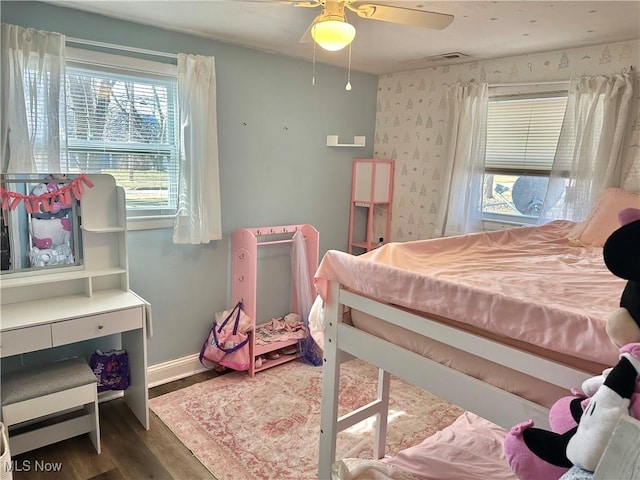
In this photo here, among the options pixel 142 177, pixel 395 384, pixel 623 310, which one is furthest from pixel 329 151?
pixel 623 310

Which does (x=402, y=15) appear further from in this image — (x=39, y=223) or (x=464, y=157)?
(x=39, y=223)

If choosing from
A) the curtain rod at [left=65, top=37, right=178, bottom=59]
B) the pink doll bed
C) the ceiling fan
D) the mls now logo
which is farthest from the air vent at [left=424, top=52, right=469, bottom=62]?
the mls now logo

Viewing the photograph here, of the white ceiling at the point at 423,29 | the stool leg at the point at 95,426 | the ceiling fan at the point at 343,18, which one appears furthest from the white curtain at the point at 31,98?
the ceiling fan at the point at 343,18

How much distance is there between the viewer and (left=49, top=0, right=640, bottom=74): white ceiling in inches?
88.9

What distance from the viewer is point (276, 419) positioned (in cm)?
271

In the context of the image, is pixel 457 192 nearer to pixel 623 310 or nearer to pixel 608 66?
pixel 608 66

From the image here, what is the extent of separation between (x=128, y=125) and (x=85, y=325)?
128cm

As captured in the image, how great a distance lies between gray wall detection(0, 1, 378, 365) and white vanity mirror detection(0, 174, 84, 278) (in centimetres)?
38

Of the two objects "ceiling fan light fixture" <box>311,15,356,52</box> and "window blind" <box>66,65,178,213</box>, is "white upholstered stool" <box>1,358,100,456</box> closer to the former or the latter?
"window blind" <box>66,65,178,213</box>

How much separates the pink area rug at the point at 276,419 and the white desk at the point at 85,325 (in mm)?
290

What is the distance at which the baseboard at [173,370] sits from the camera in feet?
10.1

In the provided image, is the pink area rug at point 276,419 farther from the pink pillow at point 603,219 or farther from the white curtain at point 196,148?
the pink pillow at point 603,219

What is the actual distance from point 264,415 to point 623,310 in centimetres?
228

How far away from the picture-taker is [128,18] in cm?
263
